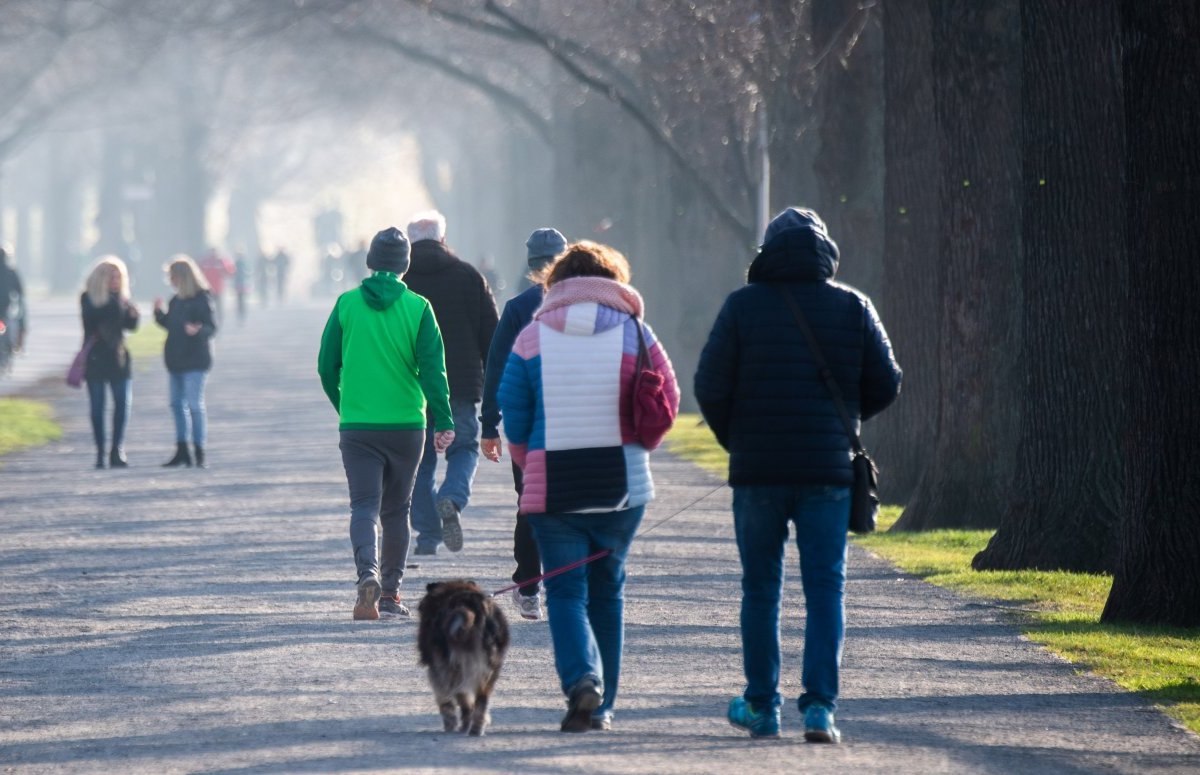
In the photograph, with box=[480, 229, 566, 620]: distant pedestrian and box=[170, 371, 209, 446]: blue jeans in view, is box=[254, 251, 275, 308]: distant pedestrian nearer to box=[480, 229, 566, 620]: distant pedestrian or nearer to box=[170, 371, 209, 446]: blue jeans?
box=[170, 371, 209, 446]: blue jeans

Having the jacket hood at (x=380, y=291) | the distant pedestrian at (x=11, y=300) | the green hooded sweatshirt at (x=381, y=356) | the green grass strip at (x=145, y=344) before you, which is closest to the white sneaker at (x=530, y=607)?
the green hooded sweatshirt at (x=381, y=356)

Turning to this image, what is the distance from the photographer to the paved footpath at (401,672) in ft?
24.3

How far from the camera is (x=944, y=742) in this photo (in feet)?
25.5

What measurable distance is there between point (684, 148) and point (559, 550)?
76.3 feet

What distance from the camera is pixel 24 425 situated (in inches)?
964

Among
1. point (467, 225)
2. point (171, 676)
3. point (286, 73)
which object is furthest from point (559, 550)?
point (467, 225)

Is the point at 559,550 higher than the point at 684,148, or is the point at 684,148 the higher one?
the point at 684,148

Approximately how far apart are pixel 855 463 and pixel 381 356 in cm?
332

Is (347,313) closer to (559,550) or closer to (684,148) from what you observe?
A: (559,550)

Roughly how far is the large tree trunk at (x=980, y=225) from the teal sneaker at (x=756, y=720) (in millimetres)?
7554

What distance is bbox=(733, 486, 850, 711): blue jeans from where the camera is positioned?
7602 mm

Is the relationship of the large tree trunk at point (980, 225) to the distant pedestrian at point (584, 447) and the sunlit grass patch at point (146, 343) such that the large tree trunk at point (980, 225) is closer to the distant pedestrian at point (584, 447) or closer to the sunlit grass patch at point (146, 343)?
the distant pedestrian at point (584, 447)

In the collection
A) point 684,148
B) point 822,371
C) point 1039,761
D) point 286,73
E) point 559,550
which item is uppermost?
point 286,73

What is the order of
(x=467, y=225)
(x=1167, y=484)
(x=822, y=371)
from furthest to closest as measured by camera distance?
1. (x=467, y=225)
2. (x=1167, y=484)
3. (x=822, y=371)
